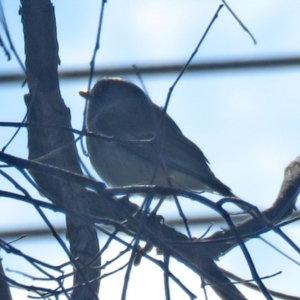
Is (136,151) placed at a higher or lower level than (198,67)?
higher

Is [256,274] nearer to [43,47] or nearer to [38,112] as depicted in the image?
[38,112]

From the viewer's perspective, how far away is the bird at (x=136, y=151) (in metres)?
5.37

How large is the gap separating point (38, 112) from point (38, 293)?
864mm

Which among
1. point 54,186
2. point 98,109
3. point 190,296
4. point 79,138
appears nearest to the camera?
Result: point 190,296

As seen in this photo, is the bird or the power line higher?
the bird

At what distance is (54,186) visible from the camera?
2.99 meters

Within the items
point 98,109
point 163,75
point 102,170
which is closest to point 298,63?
point 163,75

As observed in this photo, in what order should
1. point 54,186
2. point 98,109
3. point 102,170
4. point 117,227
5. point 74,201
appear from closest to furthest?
point 117,227
point 74,201
point 54,186
point 102,170
point 98,109

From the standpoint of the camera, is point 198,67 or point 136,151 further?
point 136,151

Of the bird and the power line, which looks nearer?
the power line

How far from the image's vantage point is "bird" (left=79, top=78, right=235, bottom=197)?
5367mm

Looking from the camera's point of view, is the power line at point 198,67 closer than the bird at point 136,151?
Yes

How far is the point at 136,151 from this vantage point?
538 centimetres

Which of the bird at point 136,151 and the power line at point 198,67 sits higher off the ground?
the bird at point 136,151
